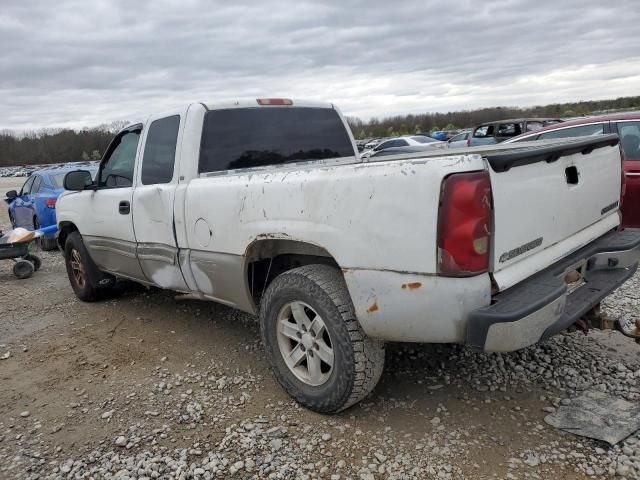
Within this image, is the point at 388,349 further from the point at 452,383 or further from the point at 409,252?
the point at 409,252

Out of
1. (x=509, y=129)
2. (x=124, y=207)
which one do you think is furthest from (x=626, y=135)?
(x=509, y=129)

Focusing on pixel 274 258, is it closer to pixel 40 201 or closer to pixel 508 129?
pixel 40 201

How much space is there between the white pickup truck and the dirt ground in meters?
0.36

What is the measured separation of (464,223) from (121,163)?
3617mm

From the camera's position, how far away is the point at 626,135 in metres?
5.88

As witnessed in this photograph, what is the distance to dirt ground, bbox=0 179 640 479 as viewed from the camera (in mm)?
2645

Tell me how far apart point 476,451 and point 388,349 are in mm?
1343

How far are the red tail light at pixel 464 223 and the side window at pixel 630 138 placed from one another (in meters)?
4.31

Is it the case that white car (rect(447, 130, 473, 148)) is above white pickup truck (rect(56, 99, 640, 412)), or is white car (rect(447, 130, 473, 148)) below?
above

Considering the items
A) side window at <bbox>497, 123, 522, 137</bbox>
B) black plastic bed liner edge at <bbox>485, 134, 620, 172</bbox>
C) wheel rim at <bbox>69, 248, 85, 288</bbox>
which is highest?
side window at <bbox>497, 123, 522, 137</bbox>

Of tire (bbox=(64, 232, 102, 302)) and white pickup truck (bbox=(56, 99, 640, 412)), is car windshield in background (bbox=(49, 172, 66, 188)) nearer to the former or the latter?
tire (bbox=(64, 232, 102, 302))

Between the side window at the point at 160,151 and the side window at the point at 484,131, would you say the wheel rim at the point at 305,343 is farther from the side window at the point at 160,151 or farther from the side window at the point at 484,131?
the side window at the point at 484,131

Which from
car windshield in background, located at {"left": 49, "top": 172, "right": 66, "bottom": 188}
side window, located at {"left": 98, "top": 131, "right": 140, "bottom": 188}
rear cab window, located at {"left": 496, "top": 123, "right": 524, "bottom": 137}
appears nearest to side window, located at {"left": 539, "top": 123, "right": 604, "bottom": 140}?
side window, located at {"left": 98, "top": 131, "right": 140, "bottom": 188}

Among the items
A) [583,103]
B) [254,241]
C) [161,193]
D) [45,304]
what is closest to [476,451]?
[254,241]
